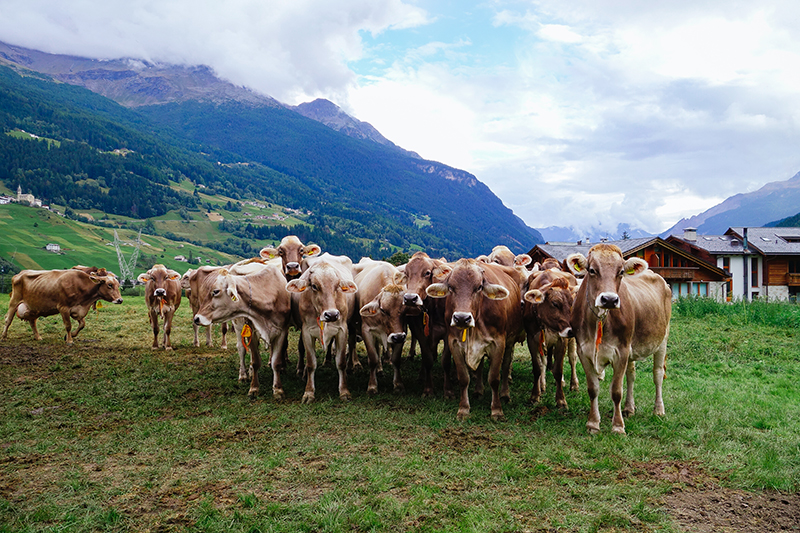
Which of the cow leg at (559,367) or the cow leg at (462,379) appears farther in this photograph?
the cow leg at (559,367)

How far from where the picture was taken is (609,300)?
6715 mm

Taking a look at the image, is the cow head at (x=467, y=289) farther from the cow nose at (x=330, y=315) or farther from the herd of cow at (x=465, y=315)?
the cow nose at (x=330, y=315)

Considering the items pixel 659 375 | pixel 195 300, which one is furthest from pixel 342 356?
pixel 195 300

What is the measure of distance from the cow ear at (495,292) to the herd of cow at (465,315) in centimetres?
2

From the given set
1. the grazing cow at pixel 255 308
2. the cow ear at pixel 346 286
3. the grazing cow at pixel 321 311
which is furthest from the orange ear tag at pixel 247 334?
the cow ear at pixel 346 286

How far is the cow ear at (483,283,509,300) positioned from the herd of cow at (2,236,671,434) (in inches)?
0.7

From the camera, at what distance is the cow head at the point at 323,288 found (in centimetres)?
941

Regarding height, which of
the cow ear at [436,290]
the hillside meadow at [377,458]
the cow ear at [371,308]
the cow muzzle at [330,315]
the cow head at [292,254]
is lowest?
the hillside meadow at [377,458]

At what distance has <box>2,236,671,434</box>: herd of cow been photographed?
7535mm

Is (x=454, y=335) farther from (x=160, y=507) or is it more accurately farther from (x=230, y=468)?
(x=160, y=507)

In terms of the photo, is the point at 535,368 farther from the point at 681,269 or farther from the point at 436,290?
the point at 681,269

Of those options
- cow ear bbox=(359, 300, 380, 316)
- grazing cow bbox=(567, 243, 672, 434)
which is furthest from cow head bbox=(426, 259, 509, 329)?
cow ear bbox=(359, 300, 380, 316)

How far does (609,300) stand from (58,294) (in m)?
17.3

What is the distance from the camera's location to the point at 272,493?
553cm
